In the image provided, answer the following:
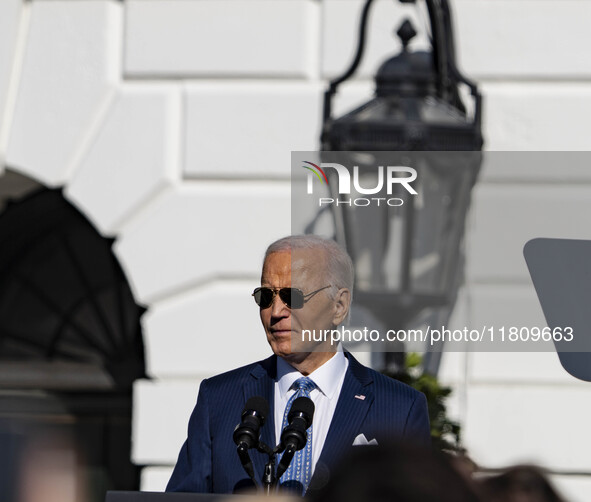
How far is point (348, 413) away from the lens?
9.62 ft

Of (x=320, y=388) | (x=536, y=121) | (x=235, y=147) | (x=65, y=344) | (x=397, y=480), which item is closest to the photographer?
(x=397, y=480)

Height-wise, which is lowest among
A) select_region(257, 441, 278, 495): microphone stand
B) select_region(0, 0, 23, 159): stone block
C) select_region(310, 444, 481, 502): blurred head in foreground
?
select_region(257, 441, 278, 495): microphone stand

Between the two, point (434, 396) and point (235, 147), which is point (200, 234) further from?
point (434, 396)

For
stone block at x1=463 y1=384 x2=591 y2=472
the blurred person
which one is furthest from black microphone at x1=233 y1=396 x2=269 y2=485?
stone block at x1=463 y1=384 x2=591 y2=472

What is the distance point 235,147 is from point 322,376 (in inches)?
85.5

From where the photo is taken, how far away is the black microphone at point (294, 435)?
7.98 feet

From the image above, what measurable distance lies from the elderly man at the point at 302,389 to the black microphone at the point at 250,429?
10.2 inches

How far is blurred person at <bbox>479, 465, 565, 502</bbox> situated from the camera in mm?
1859

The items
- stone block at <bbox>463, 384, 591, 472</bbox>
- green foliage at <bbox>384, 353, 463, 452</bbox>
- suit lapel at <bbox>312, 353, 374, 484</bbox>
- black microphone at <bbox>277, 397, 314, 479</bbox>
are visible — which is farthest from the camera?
stone block at <bbox>463, 384, 591, 472</bbox>

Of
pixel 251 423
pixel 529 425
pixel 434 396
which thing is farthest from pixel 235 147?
pixel 251 423

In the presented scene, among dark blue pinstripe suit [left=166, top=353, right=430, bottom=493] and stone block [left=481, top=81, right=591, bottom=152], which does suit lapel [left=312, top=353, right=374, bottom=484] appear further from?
→ stone block [left=481, top=81, right=591, bottom=152]

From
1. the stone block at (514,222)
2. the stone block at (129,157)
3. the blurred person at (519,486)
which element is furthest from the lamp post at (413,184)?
the blurred person at (519,486)

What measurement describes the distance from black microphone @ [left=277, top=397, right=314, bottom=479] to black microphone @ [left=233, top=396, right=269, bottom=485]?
7 cm

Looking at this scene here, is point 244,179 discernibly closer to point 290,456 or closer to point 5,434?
point 5,434
